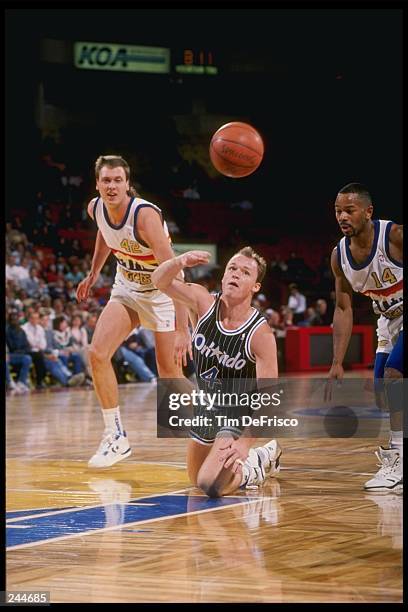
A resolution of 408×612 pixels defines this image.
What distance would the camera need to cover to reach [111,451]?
25.2 feet

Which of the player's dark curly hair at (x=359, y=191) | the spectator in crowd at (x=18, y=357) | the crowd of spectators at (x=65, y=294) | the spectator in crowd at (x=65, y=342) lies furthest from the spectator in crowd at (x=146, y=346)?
the player's dark curly hair at (x=359, y=191)

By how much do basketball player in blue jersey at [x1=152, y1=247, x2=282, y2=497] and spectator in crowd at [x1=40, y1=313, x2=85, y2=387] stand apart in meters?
8.93

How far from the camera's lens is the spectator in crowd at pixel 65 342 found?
15.6 meters

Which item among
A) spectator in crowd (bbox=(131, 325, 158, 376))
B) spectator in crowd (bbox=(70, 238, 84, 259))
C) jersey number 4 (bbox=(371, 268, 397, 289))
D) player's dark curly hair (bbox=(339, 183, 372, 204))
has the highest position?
spectator in crowd (bbox=(70, 238, 84, 259))

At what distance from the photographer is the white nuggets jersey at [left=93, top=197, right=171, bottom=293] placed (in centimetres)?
766

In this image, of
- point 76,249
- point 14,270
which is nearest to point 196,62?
point 76,249

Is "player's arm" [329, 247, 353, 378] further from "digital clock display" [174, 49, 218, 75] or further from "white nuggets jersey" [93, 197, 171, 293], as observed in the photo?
"digital clock display" [174, 49, 218, 75]

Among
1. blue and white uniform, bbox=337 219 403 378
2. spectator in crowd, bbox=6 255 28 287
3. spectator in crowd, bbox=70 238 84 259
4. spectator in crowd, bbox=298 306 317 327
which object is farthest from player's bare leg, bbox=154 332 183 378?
spectator in crowd, bbox=298 306 317 327

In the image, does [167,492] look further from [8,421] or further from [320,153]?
[320,153]

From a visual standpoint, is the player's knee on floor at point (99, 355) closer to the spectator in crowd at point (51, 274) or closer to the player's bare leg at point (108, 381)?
the player's bare leg at point (108, 381)

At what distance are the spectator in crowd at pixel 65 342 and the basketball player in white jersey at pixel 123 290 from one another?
765 centimetres

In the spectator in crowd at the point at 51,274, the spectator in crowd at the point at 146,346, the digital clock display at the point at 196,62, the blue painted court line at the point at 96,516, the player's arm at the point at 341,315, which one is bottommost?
the blue painted court line at the point at 96,516

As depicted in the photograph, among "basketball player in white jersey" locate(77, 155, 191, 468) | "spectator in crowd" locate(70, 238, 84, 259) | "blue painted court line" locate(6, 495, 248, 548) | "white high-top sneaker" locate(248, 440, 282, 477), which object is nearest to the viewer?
"blue painted court line" locate(6, 495, 248, 548)

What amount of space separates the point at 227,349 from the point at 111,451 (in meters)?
1.72
